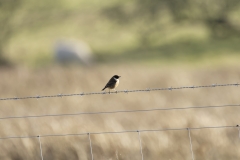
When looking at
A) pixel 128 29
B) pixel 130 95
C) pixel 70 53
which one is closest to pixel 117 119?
pixel 130 95

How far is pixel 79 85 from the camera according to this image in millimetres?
14414

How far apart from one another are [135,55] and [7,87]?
24.9 m

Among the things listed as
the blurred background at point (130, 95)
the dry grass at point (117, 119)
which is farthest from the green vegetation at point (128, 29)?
the dry grass at point (117, 119)

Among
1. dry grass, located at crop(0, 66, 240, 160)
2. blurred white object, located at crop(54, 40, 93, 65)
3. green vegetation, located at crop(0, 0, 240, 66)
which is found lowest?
dry grass, located at crop(0, 66, 240, 160)

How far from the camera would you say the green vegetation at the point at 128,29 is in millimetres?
34344

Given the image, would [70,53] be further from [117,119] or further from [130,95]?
[117,119]

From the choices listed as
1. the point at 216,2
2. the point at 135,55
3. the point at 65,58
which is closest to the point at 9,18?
the point at 65,58

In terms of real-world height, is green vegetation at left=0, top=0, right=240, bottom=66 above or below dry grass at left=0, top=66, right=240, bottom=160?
above

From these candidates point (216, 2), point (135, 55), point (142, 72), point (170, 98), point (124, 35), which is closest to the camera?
point (170, 98)

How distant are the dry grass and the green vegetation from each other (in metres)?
19.2

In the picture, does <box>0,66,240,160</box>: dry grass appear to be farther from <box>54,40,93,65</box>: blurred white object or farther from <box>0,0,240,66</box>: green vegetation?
<box>54,40,93,65</box>: blurred white object

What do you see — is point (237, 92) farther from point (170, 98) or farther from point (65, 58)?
point (65, 58)

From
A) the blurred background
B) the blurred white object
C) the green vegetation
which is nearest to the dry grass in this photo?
the blurred background

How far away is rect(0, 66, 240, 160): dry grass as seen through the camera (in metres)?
7.71
